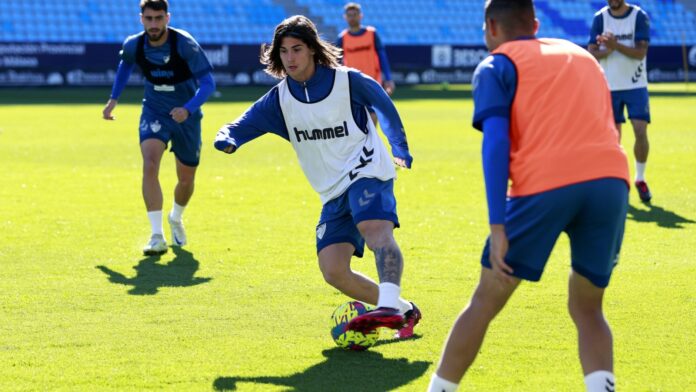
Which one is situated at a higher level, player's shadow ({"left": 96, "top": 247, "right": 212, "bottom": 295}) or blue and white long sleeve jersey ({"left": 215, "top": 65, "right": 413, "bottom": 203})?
blue and white long sleeve jersey ({"left": 215, "top": 65, "right": 413, "bottom": 203})

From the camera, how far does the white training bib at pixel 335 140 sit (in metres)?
6.58

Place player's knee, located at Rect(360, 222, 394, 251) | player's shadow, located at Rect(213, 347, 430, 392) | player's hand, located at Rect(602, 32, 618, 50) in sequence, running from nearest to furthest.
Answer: player's shadow, located at Rect(213, 347, 430, 392)
player's knee, located at Rect(360, 222, 394, 251)
player's hand, located at Rect(602, 32, 618, 50)

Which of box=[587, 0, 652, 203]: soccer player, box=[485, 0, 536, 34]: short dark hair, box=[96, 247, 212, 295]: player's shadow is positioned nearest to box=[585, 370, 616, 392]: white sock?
box=[485, 0, 536, 34]: short dark hair

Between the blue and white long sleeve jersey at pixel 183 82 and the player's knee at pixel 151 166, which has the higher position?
the blue and white long sleeve jersey at pixel 183 82

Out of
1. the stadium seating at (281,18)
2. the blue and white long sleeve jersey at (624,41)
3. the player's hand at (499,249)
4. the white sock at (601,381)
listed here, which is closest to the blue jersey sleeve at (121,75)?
the blue and white long sleeve jersey at (624,41)

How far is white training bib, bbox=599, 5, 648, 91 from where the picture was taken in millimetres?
13516

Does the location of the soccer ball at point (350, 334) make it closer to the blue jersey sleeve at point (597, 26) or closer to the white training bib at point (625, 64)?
the white training bib at point (625, 64)

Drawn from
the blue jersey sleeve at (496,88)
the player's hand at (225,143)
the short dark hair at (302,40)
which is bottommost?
the player's hand at (225,143)

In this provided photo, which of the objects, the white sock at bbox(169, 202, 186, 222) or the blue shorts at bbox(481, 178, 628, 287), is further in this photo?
the white sock at bbox(169, 202, 186, 222)

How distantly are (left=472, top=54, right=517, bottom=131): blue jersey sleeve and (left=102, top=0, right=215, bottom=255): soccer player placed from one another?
226 inches

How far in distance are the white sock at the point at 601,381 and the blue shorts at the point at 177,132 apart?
6.42m

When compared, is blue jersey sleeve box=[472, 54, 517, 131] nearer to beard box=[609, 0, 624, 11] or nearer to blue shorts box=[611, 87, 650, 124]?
blue shorts box=[611, 87, 650, 124]

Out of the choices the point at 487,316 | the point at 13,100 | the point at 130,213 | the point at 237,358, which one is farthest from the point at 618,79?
the point at 13,100

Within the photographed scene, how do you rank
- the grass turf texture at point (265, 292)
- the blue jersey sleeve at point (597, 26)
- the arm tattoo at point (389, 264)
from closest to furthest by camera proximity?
the grass turf texture at point (265, 292) < the arm tattoo at point (389, 264) < the blue jersey sleeve at point (597, 26)
